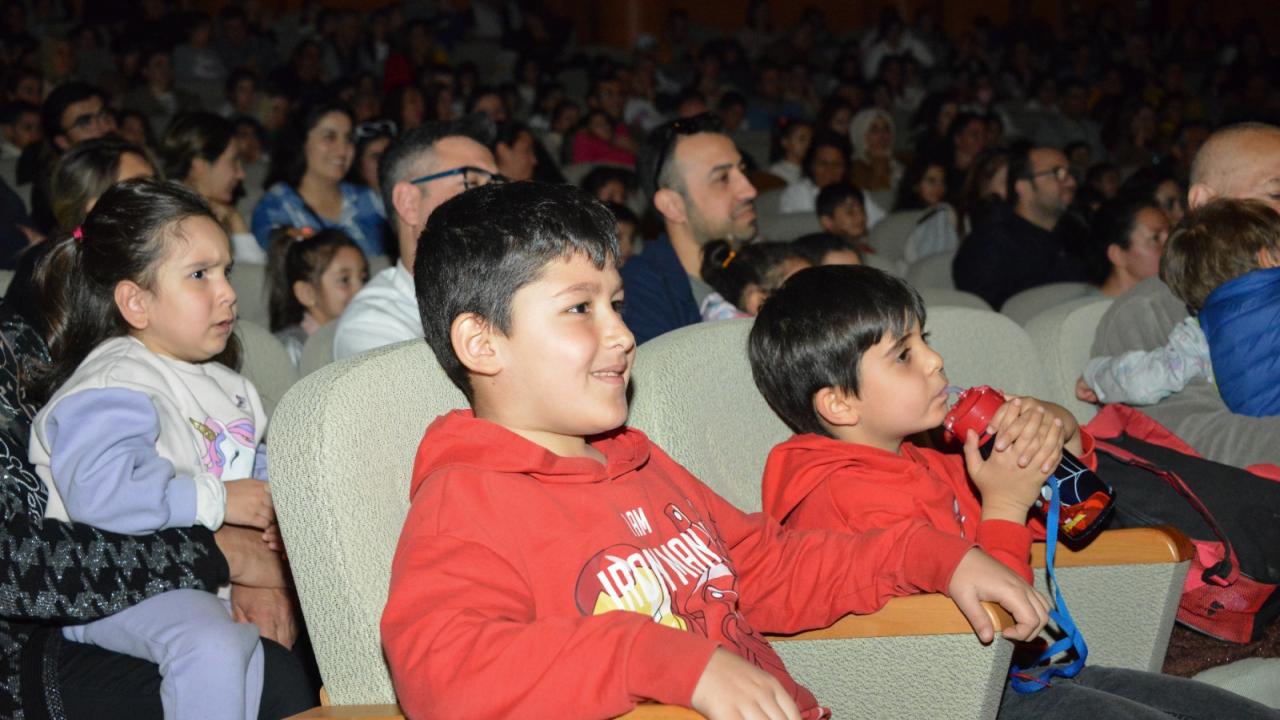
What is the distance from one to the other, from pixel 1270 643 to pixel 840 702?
0.89 meters

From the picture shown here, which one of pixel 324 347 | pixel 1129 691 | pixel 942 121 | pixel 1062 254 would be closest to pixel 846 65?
pixel 942 121

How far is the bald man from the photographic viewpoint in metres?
2.21

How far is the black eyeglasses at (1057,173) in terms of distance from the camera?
471 cm

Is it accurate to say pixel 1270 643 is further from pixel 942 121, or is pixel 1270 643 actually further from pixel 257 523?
pixel 942 121

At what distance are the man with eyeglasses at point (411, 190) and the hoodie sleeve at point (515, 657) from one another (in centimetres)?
129

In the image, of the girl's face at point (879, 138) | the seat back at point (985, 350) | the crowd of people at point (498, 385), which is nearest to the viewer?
the crowd of people at point (498, 385)

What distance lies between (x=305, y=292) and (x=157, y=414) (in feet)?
6.11

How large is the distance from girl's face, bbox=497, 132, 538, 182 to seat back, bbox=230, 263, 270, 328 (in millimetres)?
1939

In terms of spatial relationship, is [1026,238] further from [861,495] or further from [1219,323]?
[861,495]

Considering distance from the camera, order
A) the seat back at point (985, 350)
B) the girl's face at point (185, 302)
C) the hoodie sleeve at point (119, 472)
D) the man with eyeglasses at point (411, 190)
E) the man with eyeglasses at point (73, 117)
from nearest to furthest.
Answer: the hoodie sleeve at point (119, 472) < the girl's face at point (185, 302) < the seat back at point (985, 350) < the man with eyeglasses at point (411, 190) < the man with eyeglasses at point (73, 117)

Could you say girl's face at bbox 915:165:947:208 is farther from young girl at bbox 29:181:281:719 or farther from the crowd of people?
young girl at bbox 29:181:281:719

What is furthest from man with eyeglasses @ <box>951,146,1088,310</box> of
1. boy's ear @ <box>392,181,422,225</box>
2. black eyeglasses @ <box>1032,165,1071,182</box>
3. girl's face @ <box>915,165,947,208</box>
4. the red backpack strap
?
boy's ear @ <box>392,181,422,225</box>

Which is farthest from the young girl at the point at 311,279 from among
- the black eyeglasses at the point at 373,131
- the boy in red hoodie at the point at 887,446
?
the boy in red hoodie at the point at 887,446

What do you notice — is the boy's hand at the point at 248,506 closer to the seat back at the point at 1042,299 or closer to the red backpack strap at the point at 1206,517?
the red backpack strap at the point at 1206,517
